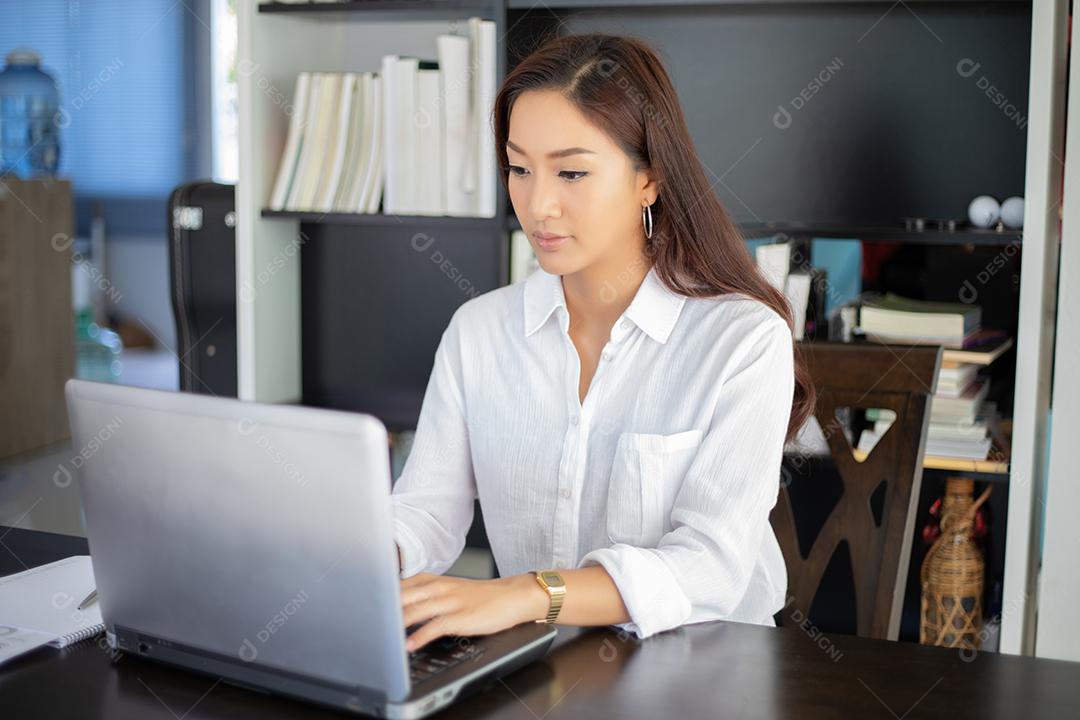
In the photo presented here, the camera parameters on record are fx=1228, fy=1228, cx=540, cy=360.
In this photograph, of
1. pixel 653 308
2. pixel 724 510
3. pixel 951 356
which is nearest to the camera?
pixel 724 510

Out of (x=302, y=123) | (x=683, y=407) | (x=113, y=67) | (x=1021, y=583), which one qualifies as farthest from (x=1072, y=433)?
(x=113, y=67)

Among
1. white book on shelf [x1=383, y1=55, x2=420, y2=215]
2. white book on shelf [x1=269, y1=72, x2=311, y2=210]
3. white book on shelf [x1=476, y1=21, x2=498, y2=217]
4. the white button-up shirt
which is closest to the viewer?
the white button-up shirt

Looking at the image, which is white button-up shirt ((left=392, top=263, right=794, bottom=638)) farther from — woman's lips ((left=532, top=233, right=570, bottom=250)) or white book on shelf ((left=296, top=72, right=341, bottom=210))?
white book on shelf ((left=296, top=72, right=341, bottom=210))

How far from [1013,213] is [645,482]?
125 cm

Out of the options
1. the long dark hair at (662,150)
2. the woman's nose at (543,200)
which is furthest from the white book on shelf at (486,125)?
the woman's nose at (543,200)

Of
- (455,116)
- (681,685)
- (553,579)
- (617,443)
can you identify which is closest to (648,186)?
(617,443)

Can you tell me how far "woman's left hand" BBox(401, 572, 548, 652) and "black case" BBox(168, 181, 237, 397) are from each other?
192 cm

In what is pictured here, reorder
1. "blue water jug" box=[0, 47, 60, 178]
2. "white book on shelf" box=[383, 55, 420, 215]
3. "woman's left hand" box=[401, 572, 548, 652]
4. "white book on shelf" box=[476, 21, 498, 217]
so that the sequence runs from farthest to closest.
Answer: "blue water jug" box=[0, 47, 60, 178]
"white book on shelf" box=[383, 55, 420, 215]
"white book on shelf" box=[476, 21, 498, 217]
"woman's left hand" box=[401, 572, 548, 652]

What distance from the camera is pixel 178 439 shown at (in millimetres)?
929

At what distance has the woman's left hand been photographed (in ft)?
3.36

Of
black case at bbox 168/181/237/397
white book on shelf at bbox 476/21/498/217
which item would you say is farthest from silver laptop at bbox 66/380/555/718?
black case at bbox 168/181/237/397

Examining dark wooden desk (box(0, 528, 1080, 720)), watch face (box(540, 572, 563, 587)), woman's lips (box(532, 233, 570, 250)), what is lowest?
dark wooden desk (box(0, 528, 1080, 720))

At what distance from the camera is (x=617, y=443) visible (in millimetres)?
1499

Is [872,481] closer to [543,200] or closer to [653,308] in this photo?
[653,308]
